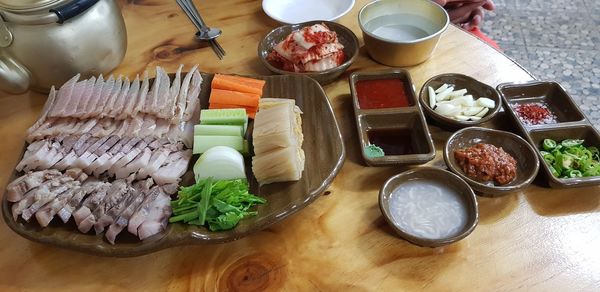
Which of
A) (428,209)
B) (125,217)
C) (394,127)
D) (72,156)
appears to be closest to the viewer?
(125,217)

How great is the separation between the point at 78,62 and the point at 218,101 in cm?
59

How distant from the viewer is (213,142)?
169cm

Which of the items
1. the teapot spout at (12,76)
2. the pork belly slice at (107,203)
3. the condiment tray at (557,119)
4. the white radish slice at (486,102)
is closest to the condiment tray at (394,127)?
the white radish slice at (486,102)

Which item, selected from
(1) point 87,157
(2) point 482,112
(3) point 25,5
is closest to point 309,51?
(2) point 482,112

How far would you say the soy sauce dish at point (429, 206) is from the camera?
1455mm

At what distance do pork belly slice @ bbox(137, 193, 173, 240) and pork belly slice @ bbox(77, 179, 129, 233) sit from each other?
0.37 ft

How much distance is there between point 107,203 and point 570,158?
5.02ft

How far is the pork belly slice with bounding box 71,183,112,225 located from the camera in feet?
4.75

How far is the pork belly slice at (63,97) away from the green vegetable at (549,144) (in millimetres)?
1744

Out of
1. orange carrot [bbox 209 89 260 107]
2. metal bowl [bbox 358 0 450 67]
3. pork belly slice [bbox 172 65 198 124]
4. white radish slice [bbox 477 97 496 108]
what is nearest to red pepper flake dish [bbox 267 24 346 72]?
metal bowl [bbox 358 0 450 67]

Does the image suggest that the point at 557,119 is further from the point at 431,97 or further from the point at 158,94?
the point at 158,94

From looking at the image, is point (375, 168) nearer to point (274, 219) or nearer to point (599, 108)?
point (274, 219)

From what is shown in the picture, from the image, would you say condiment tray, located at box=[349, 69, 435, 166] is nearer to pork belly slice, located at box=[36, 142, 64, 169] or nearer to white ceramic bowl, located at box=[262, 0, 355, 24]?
white ceramic bowl, located at box=[262, 0, 355, 24]

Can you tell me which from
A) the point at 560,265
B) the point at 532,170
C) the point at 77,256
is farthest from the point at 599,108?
the point at 77,256
